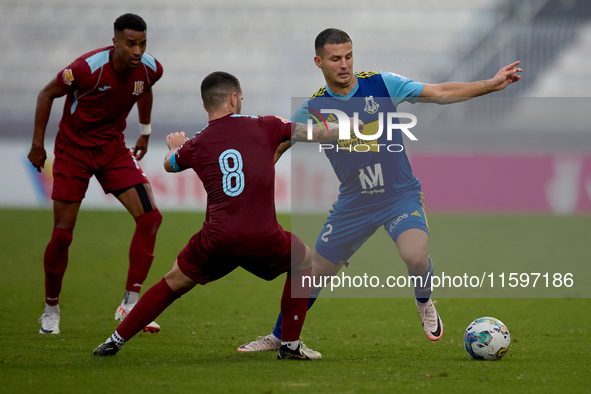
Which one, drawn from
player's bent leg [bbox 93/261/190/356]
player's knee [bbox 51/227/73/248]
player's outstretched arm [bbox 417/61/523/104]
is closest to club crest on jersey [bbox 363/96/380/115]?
player's outstretched arm [bbox 417/61/523/104]

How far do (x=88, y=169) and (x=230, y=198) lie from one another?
2341mm

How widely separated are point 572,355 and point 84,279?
6.87m

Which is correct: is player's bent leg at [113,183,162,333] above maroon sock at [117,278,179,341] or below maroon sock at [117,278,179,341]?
above

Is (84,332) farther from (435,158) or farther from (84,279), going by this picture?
(435,158)

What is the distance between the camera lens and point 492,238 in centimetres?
1410

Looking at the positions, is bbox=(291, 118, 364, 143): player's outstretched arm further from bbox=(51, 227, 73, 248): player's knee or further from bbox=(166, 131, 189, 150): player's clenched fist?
bbox=(51, 227, 73, 248): player's knee

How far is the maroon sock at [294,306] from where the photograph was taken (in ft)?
15.7

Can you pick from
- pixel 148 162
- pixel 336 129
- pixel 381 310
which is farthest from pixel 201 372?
pixel 148 162

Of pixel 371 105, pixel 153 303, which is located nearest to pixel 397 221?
pixel 371 105

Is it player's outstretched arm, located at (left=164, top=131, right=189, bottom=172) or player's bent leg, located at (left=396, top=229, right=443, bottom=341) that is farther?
player's bent leg, located at (left=396, top=229, right=443, bottom=341)

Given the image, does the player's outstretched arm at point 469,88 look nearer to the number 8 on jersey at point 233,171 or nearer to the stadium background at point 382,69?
the number 8 on jersey at point 233,171

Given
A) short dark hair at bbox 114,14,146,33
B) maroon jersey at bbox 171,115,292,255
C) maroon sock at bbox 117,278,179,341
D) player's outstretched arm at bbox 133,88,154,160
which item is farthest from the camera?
player's outstretched arm at bbox 133,88,154,160

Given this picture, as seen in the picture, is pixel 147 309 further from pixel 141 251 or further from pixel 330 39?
pixel 330 39

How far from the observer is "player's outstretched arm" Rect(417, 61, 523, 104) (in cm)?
499
